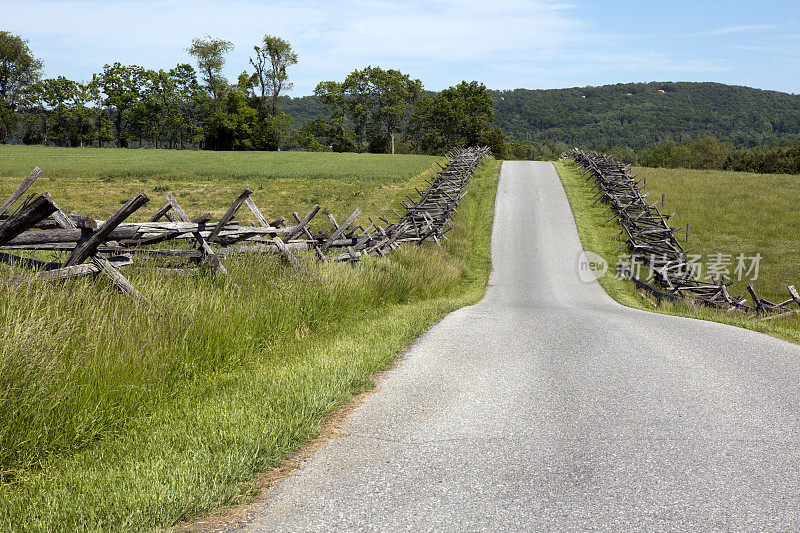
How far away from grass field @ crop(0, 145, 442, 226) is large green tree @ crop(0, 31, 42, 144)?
29.2 metres

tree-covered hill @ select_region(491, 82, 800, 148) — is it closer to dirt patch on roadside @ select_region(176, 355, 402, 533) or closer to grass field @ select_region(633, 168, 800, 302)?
grass field @ select_region(633, 168, 800, 302)

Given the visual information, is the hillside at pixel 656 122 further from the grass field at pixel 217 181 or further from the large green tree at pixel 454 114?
the grass field at pixel 217 181

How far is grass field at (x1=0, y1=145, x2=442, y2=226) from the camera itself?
32.1 meters

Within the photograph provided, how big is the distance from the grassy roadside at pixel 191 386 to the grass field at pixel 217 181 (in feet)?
54.6

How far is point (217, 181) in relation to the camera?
41281mm

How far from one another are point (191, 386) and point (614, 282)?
20.5 metres

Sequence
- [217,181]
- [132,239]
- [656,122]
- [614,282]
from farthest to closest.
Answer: [656,122] < [217,181] < [614,282] < [132,239]

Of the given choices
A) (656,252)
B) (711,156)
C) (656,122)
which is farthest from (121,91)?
(656,122)

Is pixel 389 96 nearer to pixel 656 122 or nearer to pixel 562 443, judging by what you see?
pixel 562 443

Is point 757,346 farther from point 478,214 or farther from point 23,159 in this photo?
point 23,159

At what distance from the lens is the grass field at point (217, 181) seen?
1265 inches

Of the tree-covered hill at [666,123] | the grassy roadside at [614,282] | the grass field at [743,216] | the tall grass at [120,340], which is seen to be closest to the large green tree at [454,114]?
the grassy roadside at [614,282]

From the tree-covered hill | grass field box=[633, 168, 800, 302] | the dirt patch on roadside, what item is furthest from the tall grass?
the tree-covered hill

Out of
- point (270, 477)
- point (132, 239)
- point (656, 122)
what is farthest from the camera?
point (656, 122)
